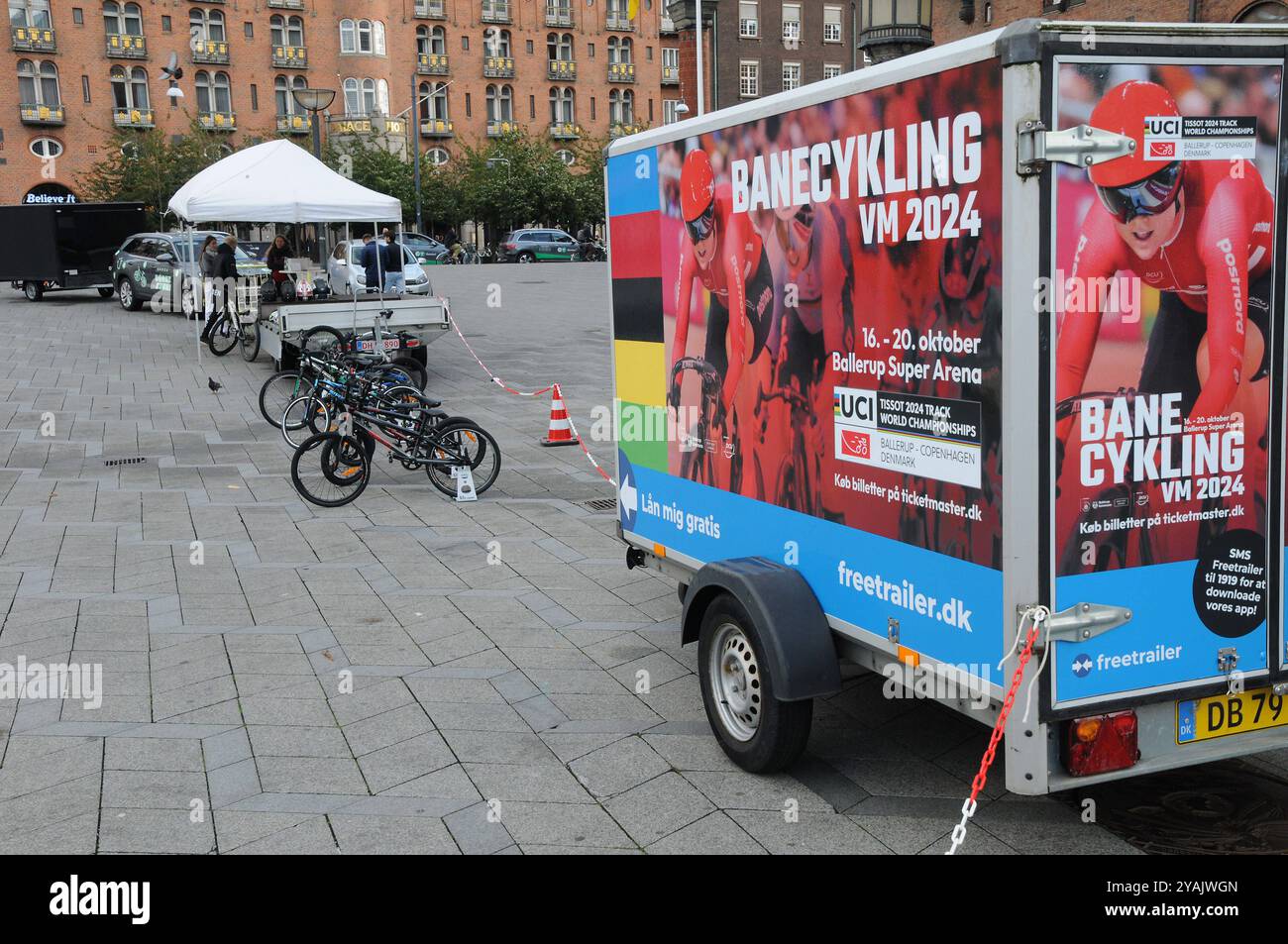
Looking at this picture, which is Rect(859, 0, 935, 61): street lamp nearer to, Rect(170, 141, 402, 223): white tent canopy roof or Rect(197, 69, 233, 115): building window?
Rect(170, 141, 402, 223): white tent canopy roof

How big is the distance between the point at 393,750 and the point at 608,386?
11.4 meters

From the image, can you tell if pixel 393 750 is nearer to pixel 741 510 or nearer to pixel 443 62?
pixel 741 510

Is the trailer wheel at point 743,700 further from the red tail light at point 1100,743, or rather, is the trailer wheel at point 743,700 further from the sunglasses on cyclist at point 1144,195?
the sunglasses on cyclist at point 1144,195

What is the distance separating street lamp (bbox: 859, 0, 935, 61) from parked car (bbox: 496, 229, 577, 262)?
2347 centimetres

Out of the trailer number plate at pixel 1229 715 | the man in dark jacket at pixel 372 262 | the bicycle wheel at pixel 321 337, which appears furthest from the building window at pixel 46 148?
the trailer number plate at pixel 1229 715

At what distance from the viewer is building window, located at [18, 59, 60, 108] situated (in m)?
60.4

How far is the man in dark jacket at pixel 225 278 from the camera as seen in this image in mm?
20672

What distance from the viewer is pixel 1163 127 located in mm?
3654

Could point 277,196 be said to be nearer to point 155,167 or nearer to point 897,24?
point 897,24

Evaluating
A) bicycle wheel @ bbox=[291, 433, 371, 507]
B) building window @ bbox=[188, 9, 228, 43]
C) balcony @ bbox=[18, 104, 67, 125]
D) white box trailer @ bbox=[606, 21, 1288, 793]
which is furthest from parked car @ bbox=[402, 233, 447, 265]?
white box trailer @ bbox=[606, 21, 1288, 793]

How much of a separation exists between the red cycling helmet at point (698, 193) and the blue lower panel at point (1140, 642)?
2337 mm

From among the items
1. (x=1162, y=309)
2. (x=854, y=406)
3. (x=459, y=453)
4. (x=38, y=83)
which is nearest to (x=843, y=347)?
(x=854, y=406)

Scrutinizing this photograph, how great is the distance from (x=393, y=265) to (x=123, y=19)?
52816 millimetres

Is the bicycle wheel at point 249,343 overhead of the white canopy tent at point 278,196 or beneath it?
beneath
